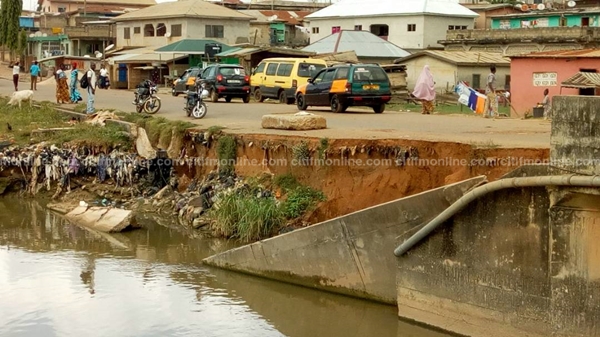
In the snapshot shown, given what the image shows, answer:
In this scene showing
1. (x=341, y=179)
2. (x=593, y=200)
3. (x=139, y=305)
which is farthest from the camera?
(x=341, y=179)

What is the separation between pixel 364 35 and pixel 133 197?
26997 mm

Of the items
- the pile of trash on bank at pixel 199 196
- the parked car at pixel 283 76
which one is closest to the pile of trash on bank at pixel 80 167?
the pile of trash on bank at pixel 199 196

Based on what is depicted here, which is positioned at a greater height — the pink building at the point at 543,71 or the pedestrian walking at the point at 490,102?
the pink building at the point at 543,71

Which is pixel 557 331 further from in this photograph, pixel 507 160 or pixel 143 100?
pixel 143 100

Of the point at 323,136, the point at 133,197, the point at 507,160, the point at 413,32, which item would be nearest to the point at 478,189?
the point at 507,160

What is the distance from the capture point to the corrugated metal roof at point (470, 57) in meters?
38.4

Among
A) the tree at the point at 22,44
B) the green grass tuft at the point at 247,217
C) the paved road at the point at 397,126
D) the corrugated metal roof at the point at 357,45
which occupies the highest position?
the tree at the point at 22,44

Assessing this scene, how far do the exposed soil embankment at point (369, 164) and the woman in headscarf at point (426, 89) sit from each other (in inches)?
324

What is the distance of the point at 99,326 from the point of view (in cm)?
1171

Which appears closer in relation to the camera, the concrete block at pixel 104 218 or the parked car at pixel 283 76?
the concrete block at pixel 104 218

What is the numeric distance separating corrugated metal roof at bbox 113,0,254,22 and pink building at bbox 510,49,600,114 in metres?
26.8

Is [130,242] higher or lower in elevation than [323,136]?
lower

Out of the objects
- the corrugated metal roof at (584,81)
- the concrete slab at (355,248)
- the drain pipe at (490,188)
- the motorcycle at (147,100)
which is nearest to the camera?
the drain pipe at (490,188)

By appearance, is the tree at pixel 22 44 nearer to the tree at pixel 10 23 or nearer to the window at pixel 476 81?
the tree at pixel 10 23
